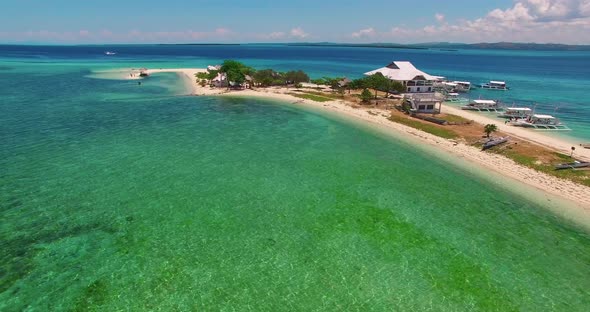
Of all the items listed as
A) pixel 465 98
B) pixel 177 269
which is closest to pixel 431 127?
pixel 465 98

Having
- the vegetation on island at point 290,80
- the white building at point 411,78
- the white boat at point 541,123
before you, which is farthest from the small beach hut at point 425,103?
the white building at point 411,78

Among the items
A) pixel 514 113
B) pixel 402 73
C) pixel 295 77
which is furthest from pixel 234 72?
pixel 514 113

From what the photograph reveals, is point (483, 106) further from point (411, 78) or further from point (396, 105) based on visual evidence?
point (396, 105)

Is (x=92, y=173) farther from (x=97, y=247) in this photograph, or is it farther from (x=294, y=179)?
(x=294, y=179)

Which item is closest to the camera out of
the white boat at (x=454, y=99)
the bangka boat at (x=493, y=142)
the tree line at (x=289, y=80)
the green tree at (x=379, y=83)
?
the bangka boat at (x=493, y=142)

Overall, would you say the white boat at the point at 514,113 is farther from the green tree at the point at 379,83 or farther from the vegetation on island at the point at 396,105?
the green tree at the point at 379,83
